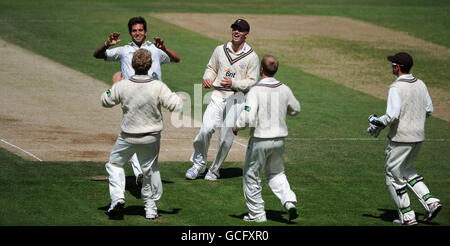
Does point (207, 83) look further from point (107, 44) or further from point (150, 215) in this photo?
point (150, 215)

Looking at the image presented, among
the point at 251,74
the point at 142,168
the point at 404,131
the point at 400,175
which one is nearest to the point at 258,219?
the point at 142,168

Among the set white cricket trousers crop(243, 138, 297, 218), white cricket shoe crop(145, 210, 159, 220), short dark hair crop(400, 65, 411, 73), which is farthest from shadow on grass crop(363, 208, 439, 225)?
white cricket shoe crop(145, 210, 159, 220)

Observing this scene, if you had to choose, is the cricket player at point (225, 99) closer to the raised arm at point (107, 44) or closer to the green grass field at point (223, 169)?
the green grass field at point (223, 169)

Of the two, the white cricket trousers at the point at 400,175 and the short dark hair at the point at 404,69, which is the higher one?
the short dark hair at the point at 404,69

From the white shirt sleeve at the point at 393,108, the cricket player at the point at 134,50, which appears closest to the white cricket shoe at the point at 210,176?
the cricket player at the point at 134,50

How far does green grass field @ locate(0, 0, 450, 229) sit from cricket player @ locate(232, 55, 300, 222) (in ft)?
1.31

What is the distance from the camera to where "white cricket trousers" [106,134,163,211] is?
400 inches

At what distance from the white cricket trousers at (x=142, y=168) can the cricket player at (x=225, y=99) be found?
2.49 metres

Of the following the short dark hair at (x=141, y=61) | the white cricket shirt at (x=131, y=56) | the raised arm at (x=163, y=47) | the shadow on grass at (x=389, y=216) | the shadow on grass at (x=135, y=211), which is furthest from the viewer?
the white cricket shirt at (x=131, y=56)

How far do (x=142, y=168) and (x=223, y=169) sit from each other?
11.9 feet

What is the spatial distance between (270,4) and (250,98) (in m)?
25.3

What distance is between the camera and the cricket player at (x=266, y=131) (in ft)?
33.1

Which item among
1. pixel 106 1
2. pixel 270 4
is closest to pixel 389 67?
pixel 270 4

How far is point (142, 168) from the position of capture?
Answer: 10.3 meters
